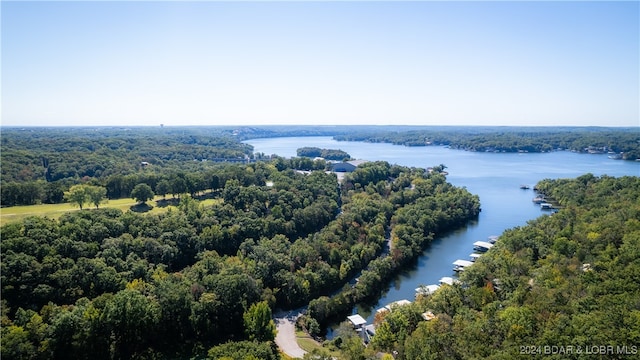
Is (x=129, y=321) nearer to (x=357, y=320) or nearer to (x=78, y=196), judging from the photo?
(x=357, y=320)

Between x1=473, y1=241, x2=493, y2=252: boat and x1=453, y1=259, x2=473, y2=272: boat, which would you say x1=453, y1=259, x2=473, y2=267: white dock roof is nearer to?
x1=453, y1=259, x2=473, y2=272: boat

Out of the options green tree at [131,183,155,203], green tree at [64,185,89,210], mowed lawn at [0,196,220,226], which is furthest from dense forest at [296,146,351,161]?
green tree at [64,185,89,210]

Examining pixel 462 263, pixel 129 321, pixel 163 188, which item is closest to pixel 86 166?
pixel 163 188

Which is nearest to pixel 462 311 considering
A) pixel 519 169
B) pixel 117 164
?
pixel 117 164

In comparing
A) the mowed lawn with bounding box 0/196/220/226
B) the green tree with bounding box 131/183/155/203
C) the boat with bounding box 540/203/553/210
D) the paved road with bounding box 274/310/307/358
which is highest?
the green tree with bounding box 131/183/155/203

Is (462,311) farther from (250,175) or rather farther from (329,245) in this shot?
(250,175)

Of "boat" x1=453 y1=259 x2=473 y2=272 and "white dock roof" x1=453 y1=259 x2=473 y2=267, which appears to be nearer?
"boat" x1=453 y1=259 x2=473 y2=272

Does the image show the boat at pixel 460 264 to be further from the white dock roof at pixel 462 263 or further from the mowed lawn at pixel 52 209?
the mowed lawn at pixel 52 209

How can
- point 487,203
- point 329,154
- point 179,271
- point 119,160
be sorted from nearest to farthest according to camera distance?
point 179,271, point 487,203, point 119,160, point 329,154
